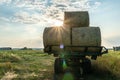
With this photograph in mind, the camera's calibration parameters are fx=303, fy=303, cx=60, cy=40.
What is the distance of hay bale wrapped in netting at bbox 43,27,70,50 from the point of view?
45.4ft

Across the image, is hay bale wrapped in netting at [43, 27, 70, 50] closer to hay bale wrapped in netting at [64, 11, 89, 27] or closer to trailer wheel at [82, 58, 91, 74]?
hay bale wrapped in netting at [64, 11, 89, 27]

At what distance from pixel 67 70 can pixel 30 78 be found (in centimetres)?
355

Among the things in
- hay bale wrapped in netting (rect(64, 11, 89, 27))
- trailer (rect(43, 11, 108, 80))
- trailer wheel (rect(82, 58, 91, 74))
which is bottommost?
trailer wheel (rect(82, 58, 91, 74))

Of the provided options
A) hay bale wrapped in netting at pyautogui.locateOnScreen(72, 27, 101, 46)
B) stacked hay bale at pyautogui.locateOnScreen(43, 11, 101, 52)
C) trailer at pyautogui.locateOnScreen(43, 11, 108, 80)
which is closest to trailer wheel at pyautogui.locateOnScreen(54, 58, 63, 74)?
trailer at pyautogui.locateOnScreen(43, 11, 108, 80)

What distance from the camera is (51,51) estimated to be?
14523mm

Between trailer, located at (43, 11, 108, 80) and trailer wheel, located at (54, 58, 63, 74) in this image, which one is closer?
trailer, located at (43, 11, 108, 80)

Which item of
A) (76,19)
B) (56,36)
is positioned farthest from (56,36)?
(76,19)

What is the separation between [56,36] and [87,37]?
1.48 metres

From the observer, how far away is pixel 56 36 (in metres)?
14.0

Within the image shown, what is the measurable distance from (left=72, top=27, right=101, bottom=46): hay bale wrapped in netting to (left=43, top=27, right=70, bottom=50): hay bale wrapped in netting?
34 cm

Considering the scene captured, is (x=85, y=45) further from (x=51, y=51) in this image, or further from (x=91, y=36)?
(x=51, y=51)

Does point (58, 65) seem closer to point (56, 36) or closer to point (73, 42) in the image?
point (56, 36)

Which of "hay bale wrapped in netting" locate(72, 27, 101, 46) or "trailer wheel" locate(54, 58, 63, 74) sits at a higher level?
"hay bale wrapped in netting" locate(72, 27, 101, 46)

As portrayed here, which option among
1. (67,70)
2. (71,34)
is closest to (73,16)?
(71,34)
